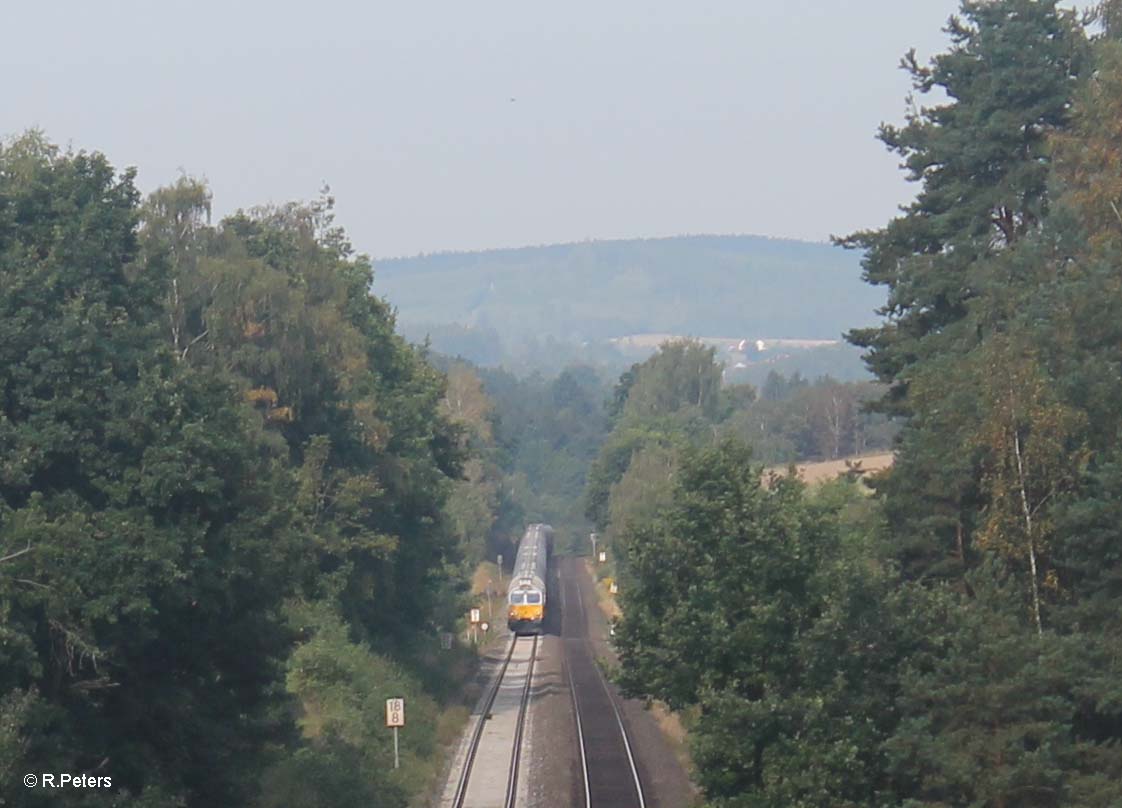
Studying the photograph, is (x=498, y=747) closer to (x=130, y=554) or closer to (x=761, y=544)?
(x=761, y=544)

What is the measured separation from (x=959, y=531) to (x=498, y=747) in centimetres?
1360

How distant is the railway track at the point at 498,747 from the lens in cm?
3166

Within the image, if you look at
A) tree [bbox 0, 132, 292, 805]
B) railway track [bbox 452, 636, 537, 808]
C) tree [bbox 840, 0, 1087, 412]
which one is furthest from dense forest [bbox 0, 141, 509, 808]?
tree [bbox 840, 0, 1087, 412]

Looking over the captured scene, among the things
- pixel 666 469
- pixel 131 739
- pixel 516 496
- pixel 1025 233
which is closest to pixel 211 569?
pixel 131 739

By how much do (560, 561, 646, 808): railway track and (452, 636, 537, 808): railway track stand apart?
150 cm

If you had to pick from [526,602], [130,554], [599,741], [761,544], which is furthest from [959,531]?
[526,602]

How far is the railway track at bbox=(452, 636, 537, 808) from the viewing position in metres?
31.7

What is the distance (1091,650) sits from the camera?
2450cm

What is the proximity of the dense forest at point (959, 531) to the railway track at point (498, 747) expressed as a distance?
4.39 m

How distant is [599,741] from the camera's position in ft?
127

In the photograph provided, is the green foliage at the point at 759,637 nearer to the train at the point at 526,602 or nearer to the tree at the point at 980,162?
the tree at the point at 980,162

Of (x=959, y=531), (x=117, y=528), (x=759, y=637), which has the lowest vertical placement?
(x=759, y=637)

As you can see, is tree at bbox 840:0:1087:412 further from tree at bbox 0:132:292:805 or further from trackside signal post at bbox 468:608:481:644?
trackside signal post at bbox 468:608:481:644

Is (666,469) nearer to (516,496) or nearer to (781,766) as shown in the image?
(781,766)
